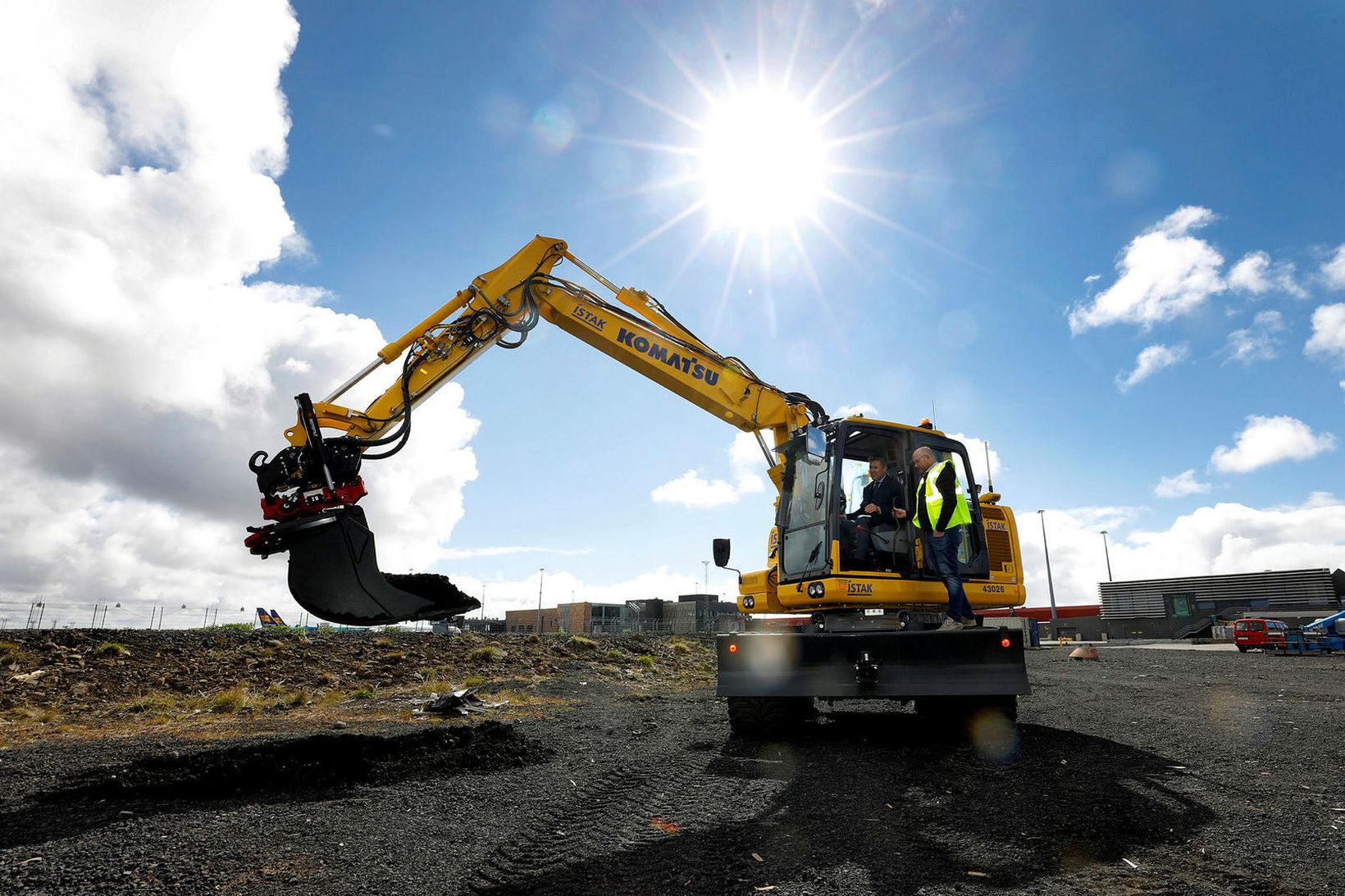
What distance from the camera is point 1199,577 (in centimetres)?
5619

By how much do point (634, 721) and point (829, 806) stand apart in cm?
502

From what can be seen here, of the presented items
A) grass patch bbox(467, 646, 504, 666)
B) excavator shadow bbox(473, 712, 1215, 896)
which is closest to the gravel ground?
excavator shadow bbox(473, 712, 1215, 896)

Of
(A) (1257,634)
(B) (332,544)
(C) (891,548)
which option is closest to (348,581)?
(B) (332,544)

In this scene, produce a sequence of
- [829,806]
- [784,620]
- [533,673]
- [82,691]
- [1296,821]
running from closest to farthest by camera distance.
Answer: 1. [1296,821]
2. [829,806]
3. [784,620]
4. [82,691]
5. [533,673]

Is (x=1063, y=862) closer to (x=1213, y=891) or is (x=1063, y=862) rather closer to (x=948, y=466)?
(x=1213, y=891)

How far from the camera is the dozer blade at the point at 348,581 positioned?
20.7ft

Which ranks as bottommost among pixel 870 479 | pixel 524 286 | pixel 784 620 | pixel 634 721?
pixel 634 721

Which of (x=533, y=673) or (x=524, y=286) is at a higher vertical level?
(x=524, y=286)

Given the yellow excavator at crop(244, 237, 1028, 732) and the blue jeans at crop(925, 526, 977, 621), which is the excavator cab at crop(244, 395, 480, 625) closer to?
the yellow excavator at crop(244, 237, 1028, 732)

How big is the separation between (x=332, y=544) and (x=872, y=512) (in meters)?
5.45

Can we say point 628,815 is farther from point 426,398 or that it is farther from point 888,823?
point 426,398

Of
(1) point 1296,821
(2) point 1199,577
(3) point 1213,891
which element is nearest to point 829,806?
(3) point 1213,891

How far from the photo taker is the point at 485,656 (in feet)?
58.0

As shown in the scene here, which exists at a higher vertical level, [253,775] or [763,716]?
[763,716]
